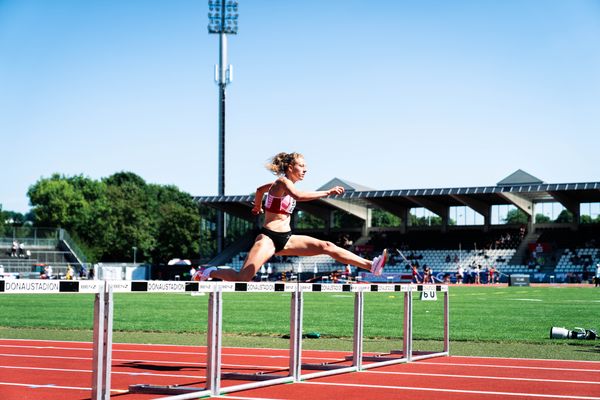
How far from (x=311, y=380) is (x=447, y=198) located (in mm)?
53855

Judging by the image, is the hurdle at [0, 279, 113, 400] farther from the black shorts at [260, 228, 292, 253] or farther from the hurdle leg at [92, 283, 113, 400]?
the black shorts at [260, 228, 292, 253]

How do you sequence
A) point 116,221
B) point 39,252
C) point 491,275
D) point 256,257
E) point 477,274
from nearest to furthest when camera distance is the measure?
point 256,257 → point 491,275 → point 477,274 → point 39,252 → point 116,221

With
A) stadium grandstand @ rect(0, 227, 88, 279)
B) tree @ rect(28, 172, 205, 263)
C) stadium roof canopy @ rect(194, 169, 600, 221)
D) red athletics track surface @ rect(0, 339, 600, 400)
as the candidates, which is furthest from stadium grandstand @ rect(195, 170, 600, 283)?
red athletics track surface @ rect(0, 339, 600, 400)

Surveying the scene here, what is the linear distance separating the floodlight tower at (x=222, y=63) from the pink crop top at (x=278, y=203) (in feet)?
186

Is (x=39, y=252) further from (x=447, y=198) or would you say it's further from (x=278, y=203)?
(x=278, y=203)

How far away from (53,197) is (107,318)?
3609 inches

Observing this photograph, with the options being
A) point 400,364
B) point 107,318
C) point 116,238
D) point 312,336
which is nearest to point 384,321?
point 312,336

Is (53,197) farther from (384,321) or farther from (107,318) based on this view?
(107,318)

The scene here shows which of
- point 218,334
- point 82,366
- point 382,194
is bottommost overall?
point 82,366

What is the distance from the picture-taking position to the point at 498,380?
816cm

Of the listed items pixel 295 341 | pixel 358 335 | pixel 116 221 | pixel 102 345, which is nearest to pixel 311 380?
pixel 295 341

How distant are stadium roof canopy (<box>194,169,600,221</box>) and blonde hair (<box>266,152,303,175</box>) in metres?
46.2

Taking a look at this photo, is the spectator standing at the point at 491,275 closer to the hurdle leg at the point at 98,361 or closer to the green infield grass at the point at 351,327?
the green infield grass at the point at 351,327

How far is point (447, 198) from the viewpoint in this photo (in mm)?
60781
